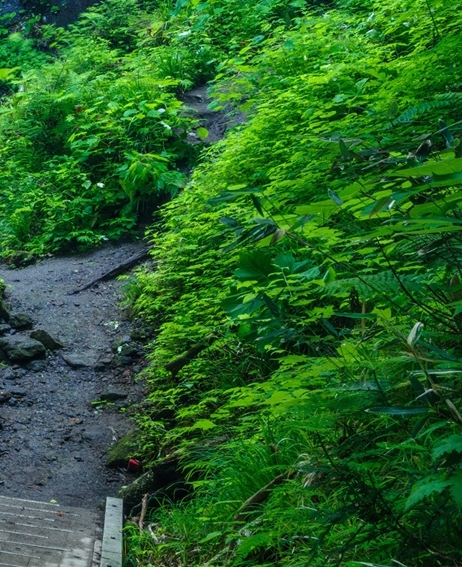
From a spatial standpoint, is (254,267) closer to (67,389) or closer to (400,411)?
(400,411)

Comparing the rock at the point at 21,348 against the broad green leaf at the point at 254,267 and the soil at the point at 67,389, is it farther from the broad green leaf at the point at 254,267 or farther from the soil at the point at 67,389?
the broad green leaf at the point at 254,267

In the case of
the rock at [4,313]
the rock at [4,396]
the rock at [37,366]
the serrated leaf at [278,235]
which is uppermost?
the serrated leaf at [278,235]

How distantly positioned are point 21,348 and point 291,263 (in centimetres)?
578

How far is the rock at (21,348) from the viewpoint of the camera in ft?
24.0

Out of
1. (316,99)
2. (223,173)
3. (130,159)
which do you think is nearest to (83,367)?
(223,173)

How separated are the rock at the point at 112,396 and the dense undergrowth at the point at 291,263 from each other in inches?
14.0

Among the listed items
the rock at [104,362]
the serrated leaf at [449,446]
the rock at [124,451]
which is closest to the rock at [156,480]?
the rock at [124,451]

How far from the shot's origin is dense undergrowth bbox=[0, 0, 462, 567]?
190 cm

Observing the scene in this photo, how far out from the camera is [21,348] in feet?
24.2

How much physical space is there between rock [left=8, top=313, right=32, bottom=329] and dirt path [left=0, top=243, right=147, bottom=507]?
16cm

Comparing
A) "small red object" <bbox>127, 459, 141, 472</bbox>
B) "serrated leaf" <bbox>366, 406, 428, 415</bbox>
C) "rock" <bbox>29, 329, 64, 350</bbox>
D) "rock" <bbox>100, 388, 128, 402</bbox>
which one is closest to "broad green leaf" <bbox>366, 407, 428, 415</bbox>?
"serrated leaf" <bbox>366, 406, 428, 415</bbox>

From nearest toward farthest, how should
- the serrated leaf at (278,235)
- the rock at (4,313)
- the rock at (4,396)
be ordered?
1. the serrated leaf at (278,235)
2. the rock at (4,396)
3. the rock at (4,313)

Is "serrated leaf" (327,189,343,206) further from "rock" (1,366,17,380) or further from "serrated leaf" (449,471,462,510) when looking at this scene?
"rock" (1,366,17,380)

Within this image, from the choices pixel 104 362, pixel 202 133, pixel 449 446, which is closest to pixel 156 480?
pixel 104 362
